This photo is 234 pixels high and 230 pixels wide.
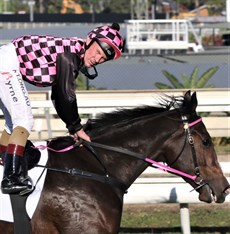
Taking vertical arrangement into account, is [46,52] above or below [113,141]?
above

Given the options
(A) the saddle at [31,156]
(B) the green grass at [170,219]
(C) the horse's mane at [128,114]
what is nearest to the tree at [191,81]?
(B) the green grass at [170,219]

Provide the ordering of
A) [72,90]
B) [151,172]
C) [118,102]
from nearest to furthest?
[72,90] → [151,172] → [118,102]

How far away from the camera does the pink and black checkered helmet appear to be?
4.96 meters

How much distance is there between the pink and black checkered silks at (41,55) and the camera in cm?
496

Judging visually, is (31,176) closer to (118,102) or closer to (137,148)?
(137,148)

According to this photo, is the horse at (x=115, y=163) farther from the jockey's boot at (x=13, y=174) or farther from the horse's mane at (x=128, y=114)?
the jockey's boot at (x=13, y=174)

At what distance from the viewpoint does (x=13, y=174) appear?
4.82 m

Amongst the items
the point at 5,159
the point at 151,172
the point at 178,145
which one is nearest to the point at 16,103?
the point at 5,159

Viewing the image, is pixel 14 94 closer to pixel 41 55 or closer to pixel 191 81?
pixel 41 55

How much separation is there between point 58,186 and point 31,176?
6.7 inches

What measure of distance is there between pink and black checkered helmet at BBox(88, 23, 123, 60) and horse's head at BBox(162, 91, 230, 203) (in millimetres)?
568

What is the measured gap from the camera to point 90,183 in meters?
4.97

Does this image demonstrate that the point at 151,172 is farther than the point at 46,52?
Yes

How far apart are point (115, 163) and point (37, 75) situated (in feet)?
2.39
